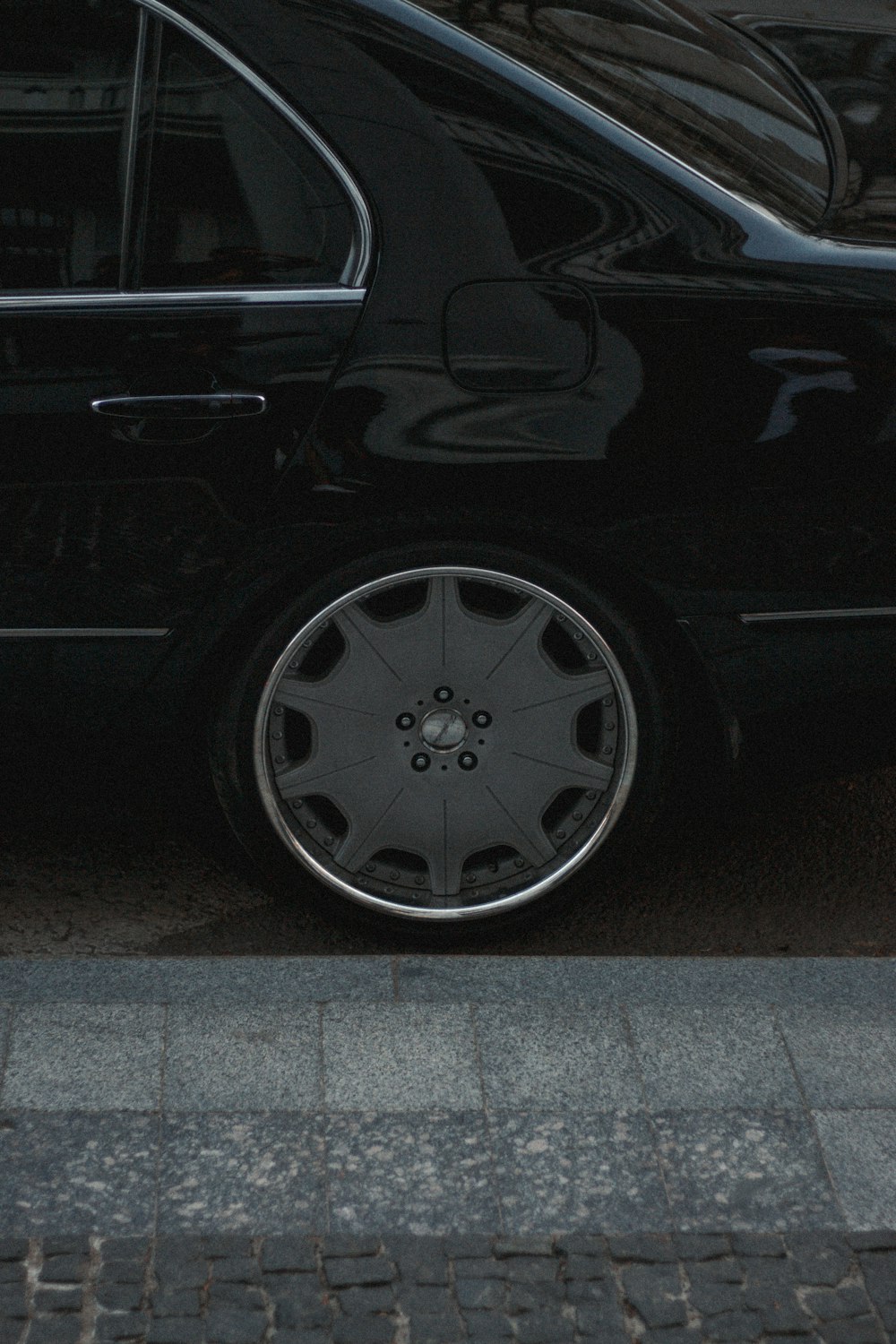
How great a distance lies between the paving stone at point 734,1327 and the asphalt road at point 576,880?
1192 mm

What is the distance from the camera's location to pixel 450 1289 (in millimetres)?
2545

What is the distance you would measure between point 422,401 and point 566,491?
0.31 metres

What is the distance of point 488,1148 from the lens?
2830 mm

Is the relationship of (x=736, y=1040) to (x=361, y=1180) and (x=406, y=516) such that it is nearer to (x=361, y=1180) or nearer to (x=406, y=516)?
(x=361, y=1180)

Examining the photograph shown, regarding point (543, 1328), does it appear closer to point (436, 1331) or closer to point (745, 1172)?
point (436, 1331)

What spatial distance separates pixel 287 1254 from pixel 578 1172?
0.47m

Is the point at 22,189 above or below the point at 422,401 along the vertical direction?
above

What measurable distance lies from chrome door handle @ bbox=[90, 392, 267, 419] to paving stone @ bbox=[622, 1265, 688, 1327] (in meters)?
1.60

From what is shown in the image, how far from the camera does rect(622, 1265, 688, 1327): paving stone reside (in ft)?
8.23

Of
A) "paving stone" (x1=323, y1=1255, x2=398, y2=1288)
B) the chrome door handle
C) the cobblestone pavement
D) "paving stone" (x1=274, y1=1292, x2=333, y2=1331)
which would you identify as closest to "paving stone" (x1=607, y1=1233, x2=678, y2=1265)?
the cobblestone pavement

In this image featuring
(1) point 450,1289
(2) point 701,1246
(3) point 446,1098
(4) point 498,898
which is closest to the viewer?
(1) point 450,1289

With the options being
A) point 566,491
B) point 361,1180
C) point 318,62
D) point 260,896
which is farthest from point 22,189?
point 361,1180

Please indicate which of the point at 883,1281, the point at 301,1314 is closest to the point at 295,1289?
the point at 301,1314

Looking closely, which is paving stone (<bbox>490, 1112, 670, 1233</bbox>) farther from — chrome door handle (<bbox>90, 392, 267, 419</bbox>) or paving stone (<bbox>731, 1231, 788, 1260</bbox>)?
chrome door handle (<bbox>90, 392, 267, 419</bbox>)
